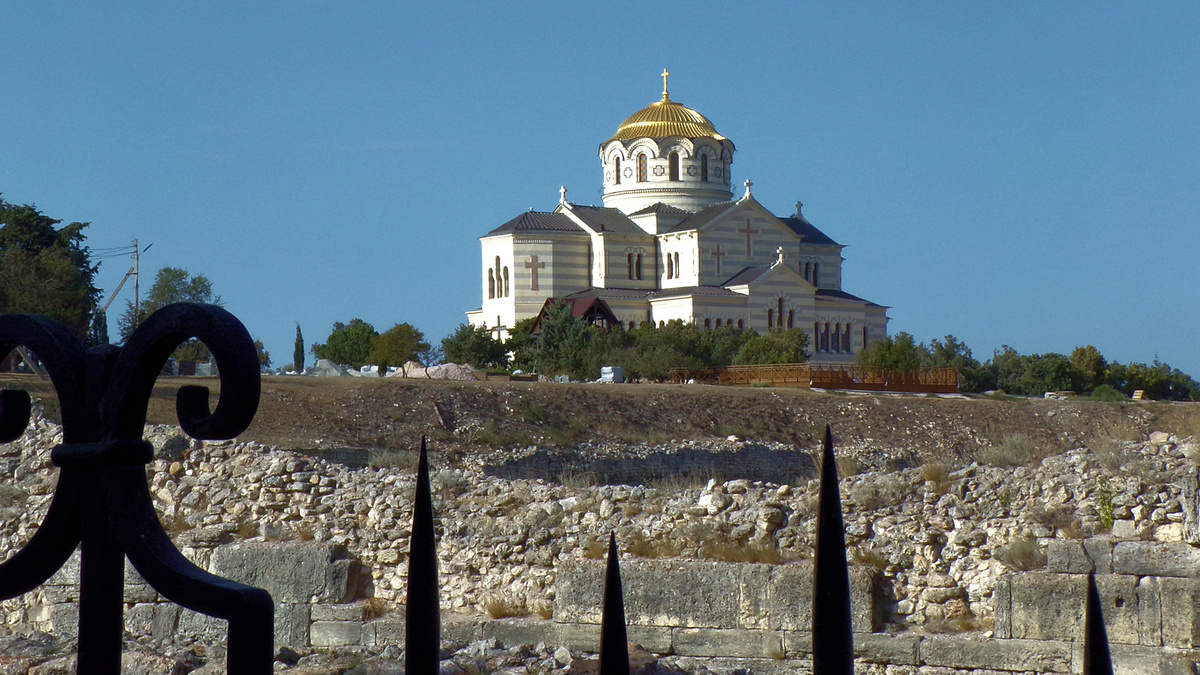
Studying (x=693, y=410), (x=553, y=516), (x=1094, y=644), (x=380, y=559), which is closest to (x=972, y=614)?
(x=553, y=516)

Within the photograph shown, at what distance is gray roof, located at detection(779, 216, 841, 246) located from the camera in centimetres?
6028

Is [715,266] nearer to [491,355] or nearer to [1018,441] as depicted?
[491,355]

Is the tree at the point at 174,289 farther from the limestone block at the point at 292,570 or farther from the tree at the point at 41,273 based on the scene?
the limestone block at the point at 292,570

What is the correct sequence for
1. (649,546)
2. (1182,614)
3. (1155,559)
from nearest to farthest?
(1182,614)
(1155,559)
(649,546)

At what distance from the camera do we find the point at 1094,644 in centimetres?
179

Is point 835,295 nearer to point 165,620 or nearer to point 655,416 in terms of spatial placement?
point 655,416

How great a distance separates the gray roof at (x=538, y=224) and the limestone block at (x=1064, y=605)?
4932cm

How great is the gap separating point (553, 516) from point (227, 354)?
9055 mm

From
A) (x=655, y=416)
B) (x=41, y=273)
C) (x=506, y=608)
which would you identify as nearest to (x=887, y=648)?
(x=506, y=608)

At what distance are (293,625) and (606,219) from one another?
161ft

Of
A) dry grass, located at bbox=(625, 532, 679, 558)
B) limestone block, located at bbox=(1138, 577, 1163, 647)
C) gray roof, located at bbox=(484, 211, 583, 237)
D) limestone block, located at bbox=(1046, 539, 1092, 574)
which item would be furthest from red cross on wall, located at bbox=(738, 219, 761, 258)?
limestone block, located at bbox=(1138, 577, 1163, 647)

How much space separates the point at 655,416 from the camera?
3048 cm

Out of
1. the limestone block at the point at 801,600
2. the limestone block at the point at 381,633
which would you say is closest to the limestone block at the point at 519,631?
the limestone block at the point at 381,633

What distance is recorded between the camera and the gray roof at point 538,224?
56969 millimetres
